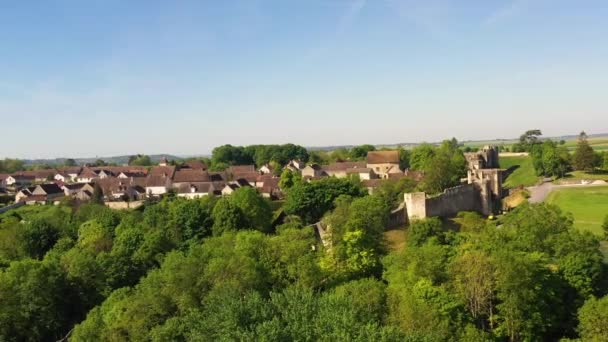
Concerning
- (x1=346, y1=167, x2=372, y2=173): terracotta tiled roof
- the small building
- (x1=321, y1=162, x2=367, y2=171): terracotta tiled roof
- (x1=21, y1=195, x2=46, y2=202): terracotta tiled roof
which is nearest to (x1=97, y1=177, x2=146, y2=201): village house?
(x1=21, y1=195, x2=46, y2=202): terracotta tiled roof

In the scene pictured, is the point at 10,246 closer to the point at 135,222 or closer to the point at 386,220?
the point at 135,222

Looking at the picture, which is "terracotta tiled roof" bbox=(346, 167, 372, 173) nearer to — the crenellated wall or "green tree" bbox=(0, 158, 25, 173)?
the crenellated wall

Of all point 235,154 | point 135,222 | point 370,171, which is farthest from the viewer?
point 235,154

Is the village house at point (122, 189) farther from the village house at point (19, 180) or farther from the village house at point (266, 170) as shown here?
the village house at point (19, 180)

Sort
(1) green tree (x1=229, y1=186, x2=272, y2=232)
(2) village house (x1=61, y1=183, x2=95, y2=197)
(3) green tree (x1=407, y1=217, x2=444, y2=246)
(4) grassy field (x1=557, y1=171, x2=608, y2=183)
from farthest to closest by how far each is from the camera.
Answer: (4) grassy field (x1=557, y1=171, x2=608, y2=183), (2) village house (x1=61, y1=183, x2=95, y2=197), (1) green tree (x1=229, y1=186, x2=272, y2=232), (3) green tree (x1=407, y1=217, x2=444, y2=246)

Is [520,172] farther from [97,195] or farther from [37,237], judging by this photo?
[37,237]

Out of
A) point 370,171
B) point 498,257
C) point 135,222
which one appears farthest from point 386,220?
point 370,171

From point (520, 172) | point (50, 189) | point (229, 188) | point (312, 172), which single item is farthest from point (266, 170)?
point (520, 172)

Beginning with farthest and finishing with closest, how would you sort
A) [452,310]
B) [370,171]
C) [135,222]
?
[370,171], [135,222], [452,310]
